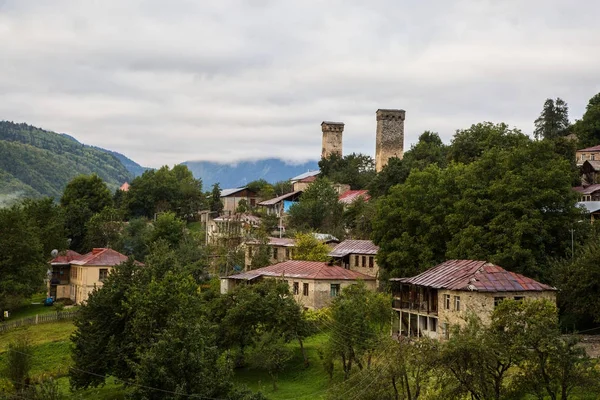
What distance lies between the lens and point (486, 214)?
156 ft

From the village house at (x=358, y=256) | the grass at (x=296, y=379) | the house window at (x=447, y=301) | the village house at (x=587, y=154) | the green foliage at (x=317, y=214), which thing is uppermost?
the village house at (x=587, y=154)

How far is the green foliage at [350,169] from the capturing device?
94.4 m

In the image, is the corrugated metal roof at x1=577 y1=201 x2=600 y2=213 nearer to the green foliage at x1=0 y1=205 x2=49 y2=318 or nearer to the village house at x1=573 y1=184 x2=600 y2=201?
the village house at x1=573 y1=184 x2=600 y2=201

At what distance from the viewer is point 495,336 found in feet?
101

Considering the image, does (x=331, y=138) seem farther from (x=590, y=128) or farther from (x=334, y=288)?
(x=334, y=288)

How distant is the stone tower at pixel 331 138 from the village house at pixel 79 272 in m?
49.4

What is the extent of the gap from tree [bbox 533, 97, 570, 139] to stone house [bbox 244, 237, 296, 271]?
39.6 meters

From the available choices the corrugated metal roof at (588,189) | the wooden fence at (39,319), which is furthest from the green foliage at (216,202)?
the corrugated metal roof at (588,189)

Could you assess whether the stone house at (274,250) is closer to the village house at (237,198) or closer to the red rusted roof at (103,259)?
the red rusted roof at (103,259)

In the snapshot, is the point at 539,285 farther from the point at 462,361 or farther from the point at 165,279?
the point at 165,279

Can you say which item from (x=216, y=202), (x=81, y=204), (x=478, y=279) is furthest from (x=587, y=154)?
(x=81, y=204)

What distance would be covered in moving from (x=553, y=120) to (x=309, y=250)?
144ft

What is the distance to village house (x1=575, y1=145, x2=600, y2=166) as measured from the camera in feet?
261

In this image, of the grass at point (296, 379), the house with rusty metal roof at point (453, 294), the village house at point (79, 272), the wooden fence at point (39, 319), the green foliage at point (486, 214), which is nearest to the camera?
the house with rusty metal roof at point (453, 294)
